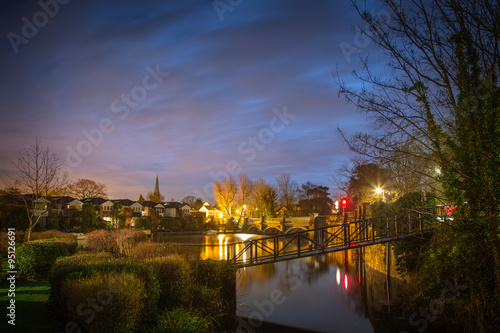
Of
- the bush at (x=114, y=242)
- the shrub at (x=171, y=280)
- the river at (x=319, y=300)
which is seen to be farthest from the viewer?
the bush at (x=114, y=242)

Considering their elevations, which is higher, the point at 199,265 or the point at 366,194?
the point at 366,194

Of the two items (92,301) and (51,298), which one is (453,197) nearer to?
(92,301)

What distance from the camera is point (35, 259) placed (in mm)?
12266

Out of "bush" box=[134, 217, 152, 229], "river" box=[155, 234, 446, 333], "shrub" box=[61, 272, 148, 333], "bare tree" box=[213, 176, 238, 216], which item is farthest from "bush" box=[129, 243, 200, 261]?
"bare tree" box=[213, 176, 238, 216]

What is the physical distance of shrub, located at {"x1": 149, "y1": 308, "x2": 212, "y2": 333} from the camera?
8.56 m

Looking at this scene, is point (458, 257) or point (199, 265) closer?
point (458, 257)

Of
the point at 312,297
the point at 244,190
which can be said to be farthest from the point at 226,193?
the point at 312,297

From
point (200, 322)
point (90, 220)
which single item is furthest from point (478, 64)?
point (90, 220)

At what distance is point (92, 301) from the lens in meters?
6.92

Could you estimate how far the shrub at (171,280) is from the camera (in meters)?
10.4

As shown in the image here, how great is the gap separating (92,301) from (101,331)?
0.64 metres

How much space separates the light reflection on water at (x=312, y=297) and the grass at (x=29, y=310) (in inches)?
243

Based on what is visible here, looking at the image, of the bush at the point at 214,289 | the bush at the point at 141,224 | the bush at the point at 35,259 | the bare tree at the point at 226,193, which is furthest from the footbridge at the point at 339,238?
the bare tree at the point at 226,193

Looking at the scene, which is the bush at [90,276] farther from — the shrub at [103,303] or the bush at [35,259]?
the bush at [35,259]
